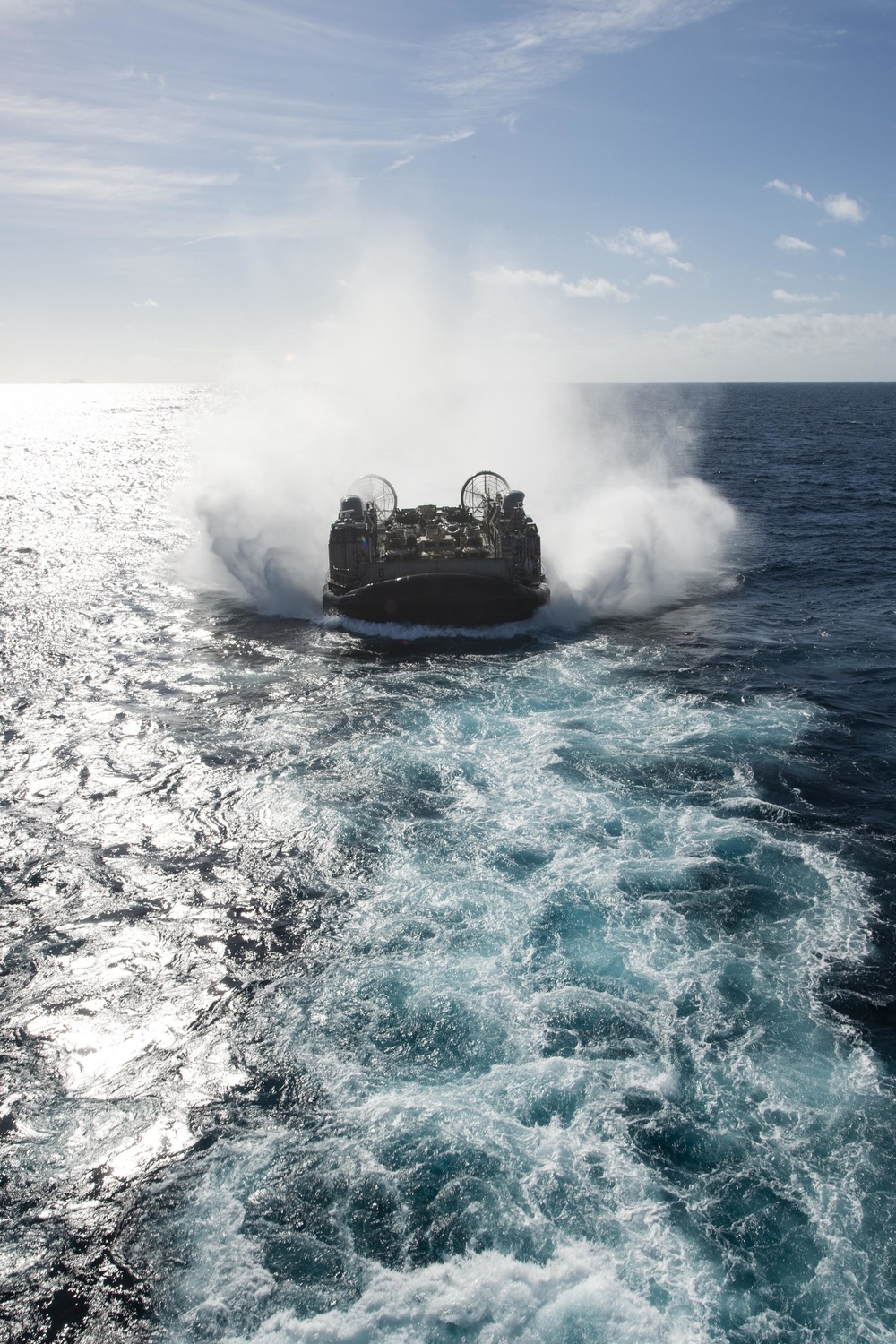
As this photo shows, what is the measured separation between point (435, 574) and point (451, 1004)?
91.0ft

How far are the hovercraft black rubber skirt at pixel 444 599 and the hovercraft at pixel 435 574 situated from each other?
0.05 m

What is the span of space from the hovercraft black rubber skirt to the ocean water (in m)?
6.06

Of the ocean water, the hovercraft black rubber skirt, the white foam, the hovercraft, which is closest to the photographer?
the white foam

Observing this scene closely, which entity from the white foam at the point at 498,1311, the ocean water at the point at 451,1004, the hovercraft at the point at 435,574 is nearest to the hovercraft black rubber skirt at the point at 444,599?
the hovercraft at the point at 435,574

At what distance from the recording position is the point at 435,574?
4244 centimetres

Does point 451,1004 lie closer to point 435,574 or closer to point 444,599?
point 444,599

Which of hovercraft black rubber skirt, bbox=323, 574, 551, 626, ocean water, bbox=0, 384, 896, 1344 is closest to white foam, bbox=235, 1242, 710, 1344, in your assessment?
ocean water, bbox=0, 384, 896, 1344

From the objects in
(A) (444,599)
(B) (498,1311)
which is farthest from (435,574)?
(B) (498,1311)

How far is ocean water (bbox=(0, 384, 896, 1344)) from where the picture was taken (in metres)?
12.3

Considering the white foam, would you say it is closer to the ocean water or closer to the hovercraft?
the ocean water

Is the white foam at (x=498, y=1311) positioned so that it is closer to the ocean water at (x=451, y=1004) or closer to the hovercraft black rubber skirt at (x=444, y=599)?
the ocean water at (x=451, y=1004)

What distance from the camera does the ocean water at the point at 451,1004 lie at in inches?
484

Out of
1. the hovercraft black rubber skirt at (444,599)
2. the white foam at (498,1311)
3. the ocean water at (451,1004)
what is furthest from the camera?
the hovercraft black rubber skirt at (444,599)

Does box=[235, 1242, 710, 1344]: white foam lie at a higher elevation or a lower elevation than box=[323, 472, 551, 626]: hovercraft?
lower
